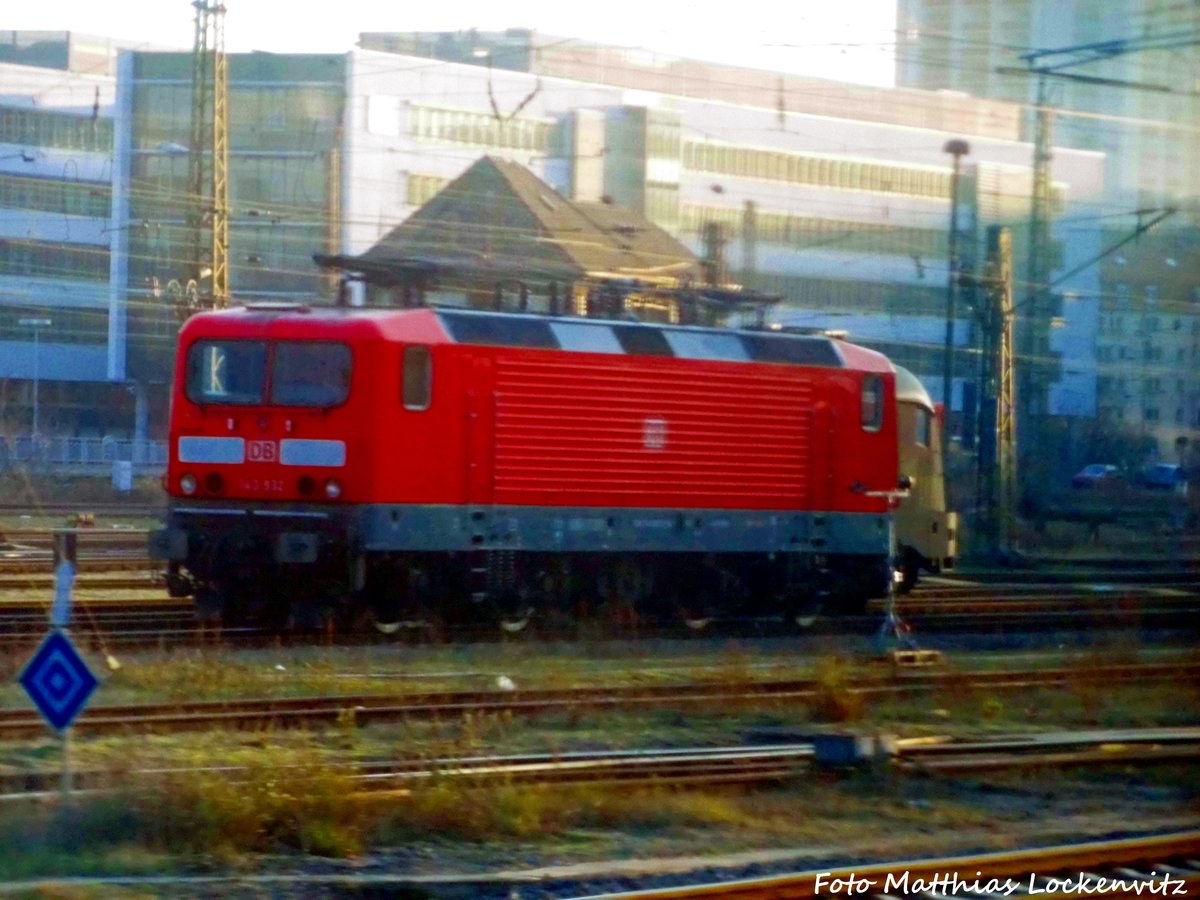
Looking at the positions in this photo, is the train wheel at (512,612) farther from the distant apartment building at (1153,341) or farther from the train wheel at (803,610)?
the distant apartment building at (1153,341)

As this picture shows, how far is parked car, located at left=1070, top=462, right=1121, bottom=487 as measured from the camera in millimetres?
36219

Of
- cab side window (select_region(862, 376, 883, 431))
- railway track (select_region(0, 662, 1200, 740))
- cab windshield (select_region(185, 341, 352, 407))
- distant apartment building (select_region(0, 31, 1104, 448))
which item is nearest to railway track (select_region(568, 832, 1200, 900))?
railway track (select_region(0, 662, 1200, 740))

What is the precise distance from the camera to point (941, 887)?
7285 mm

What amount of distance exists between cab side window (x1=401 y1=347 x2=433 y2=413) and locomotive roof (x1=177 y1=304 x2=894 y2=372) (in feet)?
0.49

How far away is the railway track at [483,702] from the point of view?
35.0 feet

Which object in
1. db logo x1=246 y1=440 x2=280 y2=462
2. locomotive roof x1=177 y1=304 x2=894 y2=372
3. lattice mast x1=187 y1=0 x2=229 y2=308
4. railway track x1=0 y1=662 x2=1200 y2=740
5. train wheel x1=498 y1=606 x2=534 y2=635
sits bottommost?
train wheel x1=498 y1=606 x2=534 y2=635

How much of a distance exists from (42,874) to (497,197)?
125 ft

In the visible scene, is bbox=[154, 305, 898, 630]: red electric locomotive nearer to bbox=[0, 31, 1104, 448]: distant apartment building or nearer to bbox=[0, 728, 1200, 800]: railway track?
bbox=[0, 728, 1200, 800]: railway track

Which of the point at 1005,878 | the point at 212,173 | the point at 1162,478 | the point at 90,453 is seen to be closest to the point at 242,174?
the point at 90,453

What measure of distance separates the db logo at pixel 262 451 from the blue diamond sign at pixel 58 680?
7.86 m

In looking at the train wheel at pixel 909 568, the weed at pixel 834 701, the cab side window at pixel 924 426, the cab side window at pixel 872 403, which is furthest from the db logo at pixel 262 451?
the train wheel at pixel 909 568

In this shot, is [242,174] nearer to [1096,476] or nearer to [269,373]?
[1096,476]

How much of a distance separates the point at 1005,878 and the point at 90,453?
4324cm

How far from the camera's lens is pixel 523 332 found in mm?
16578
